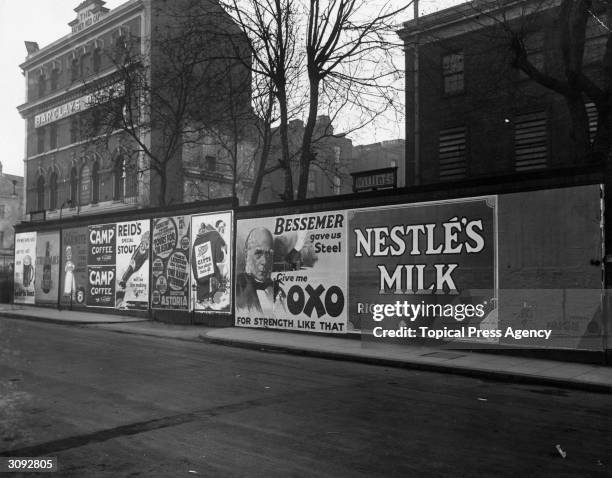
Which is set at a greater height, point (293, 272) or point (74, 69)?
point (74, 69)

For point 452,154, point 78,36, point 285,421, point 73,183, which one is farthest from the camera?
point 73,183

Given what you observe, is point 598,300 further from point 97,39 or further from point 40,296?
point 97,39

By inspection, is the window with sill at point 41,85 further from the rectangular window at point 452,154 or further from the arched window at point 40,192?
the rectangular window at point 452,154

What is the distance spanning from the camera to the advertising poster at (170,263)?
69.3 feet

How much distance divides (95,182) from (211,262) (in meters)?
27.4

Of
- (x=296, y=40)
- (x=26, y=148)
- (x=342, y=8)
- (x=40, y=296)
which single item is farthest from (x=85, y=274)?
(x=26, y=148)

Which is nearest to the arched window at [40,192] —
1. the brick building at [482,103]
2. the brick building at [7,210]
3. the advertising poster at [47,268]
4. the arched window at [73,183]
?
the arched window at [73,183]

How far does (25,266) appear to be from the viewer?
29688 millimetres

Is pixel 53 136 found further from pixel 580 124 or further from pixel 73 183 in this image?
pixel 580 124

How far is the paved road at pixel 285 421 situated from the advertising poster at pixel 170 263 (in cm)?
935

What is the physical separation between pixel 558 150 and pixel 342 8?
34.4 feet

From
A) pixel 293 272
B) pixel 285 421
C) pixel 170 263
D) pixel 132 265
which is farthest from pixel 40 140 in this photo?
pixel 285 421

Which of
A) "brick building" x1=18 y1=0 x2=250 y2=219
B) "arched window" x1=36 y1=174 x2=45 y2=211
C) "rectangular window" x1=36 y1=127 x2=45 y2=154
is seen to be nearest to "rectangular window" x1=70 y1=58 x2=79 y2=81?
"brick building" x1=18 y1=0 x2=250 y2=219

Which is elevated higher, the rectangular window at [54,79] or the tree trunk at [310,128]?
the rectangular window at [54,79]
